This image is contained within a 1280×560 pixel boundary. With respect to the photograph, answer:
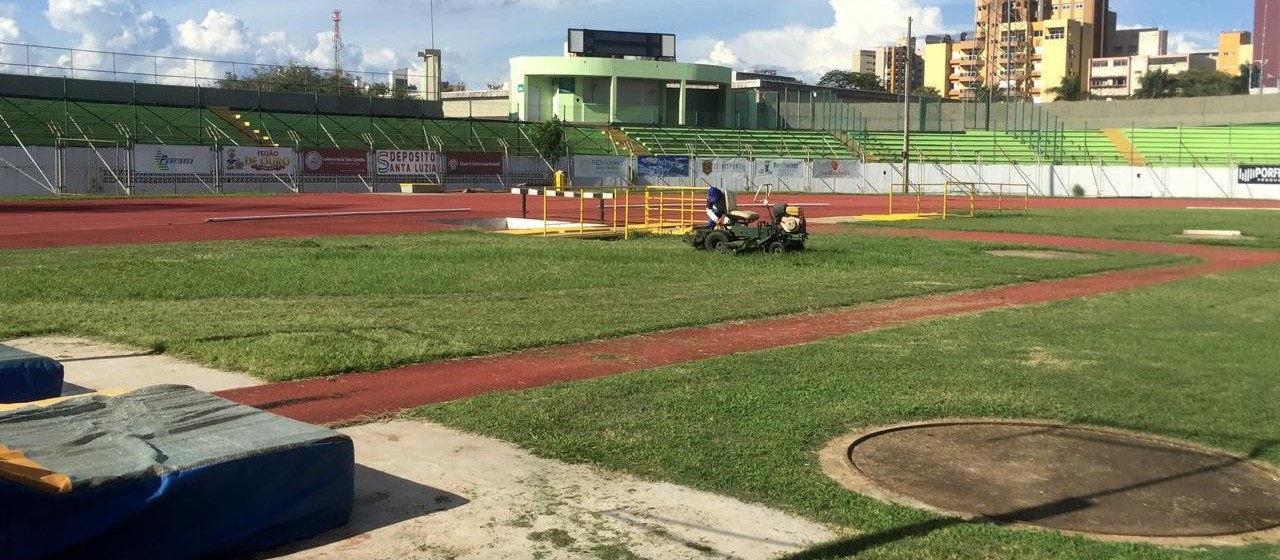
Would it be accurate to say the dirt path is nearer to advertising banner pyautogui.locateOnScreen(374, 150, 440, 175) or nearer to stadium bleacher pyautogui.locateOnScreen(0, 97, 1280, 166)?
stadium bleacher pyautogui.locateOnScreen(0, 97, 1280, 166)

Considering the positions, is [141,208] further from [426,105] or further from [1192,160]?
[1192,160]

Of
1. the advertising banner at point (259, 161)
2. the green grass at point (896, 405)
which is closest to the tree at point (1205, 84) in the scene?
the advertising banner at point (259, 161)

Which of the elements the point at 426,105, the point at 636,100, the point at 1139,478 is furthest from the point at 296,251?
the point at 636,100

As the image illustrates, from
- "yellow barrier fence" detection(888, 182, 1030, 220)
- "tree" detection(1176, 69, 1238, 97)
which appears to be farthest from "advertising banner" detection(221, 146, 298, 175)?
"tree" detection(1176, 69, 1238, 97)

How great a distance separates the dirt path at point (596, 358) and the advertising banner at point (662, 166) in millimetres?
52597

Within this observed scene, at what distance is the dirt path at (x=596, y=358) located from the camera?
8469 millimetres

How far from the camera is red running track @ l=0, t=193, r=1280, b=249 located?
25.7 metres

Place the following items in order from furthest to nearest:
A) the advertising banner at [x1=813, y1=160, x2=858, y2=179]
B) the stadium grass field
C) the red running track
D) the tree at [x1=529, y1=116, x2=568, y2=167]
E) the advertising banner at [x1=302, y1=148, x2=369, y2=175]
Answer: the advertising banner at [x1=813, y1=160, x2=858, y2=179] < the tree at [x1=529, y1=116, x2=568, y2=167] < the advertising banner at [x1=302, y1=148, x2=369, y2=175] < the red running track < the stadium grass field

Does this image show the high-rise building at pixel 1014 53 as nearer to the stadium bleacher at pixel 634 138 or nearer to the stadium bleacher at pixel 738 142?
the stadium bleacher at pixel 634 138

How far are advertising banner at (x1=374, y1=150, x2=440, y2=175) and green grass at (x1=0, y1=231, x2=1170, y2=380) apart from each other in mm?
36717

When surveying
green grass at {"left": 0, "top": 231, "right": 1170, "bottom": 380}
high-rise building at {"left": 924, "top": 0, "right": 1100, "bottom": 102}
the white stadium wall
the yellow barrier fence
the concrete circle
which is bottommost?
the concrete circle

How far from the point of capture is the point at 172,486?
4938 millimetres

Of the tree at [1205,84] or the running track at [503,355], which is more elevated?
the tree at [1205,84]

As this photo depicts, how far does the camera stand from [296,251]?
826 inches
